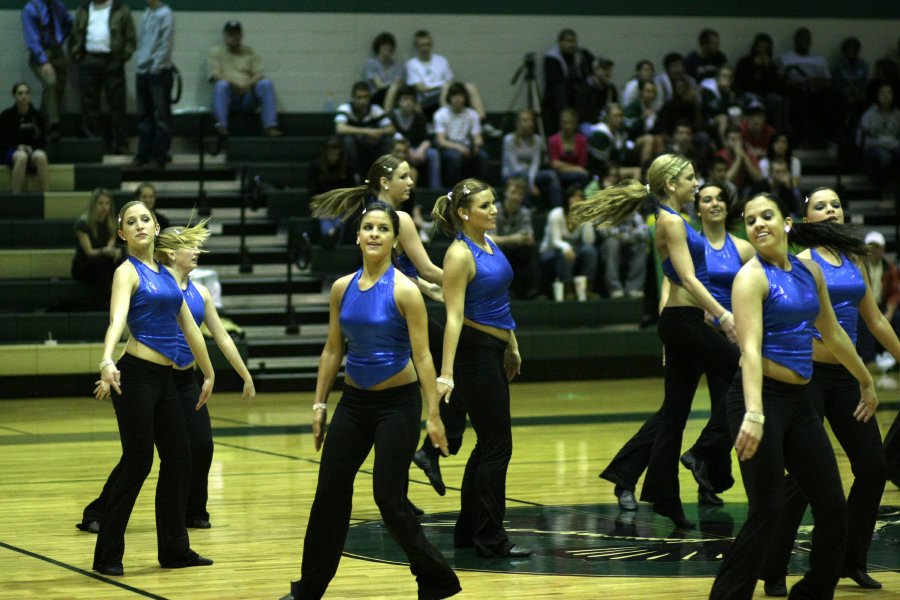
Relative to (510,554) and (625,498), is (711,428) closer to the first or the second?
(625,498)

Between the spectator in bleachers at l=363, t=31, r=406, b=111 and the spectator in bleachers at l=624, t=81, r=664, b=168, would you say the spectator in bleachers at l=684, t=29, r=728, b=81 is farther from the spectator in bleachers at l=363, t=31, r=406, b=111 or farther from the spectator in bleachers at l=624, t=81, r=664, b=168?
the spectator in bleachers at l=363, t=31, r=406, b=111

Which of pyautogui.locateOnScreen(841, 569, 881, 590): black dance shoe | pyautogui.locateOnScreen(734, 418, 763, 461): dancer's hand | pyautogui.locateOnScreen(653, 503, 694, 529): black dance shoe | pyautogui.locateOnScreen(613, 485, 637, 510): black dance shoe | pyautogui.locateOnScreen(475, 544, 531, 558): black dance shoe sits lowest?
pyautogui.locateOnScreen(613, 485, 637, 510): black dance shoe

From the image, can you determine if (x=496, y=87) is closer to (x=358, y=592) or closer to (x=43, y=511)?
(x=43, y=511)

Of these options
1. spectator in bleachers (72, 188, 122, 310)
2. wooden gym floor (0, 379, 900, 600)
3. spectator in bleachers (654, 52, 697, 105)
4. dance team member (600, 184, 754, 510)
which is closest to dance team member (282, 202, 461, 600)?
wooden gym floor (0, 379, 900, 600)

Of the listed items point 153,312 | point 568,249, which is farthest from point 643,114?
point 153,312

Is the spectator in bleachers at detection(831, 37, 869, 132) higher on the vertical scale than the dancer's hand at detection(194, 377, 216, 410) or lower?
higher

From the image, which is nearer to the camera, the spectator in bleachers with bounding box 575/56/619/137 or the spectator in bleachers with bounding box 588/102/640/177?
the spectator in bleachers with bounding box 588/102/640/177

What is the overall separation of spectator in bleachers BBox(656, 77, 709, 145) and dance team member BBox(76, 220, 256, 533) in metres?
10.3

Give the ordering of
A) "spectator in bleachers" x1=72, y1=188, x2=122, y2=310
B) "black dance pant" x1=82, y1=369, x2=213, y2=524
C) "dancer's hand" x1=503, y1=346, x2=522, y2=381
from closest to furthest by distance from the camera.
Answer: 1. "dancer's hand" x1=503, y1=346, x2=522, y2=381
2. "black dance pant" x1=82, y1=369, x2=213, y2=524
3. "spectator in bleachers" x1=72, y1=188, x2=122, y2=310

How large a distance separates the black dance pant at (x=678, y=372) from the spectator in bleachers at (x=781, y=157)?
962 centimetres

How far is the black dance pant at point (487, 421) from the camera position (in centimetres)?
634

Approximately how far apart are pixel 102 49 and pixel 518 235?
5.14 m

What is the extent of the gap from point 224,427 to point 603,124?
22.3 ft

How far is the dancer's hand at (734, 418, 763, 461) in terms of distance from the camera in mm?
4762
